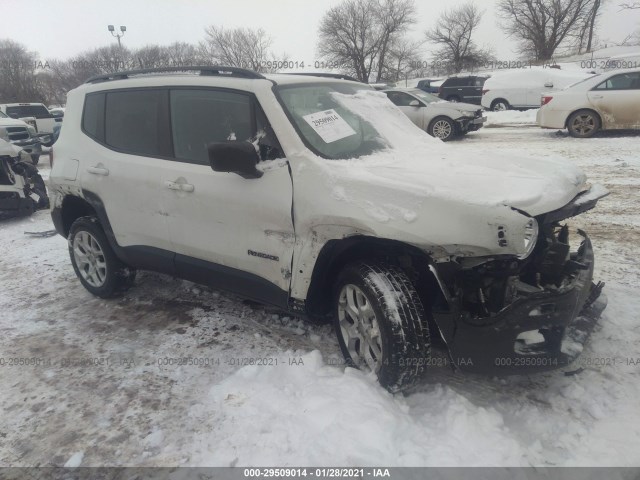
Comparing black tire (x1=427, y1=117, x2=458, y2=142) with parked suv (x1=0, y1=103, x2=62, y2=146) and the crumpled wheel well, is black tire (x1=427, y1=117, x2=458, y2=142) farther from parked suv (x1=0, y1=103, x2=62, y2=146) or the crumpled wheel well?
parked suv (x1=0, y1=103, x2=62, y2=146)

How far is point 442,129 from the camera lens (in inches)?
514

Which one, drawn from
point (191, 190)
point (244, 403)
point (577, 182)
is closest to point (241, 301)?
point (191, 190)

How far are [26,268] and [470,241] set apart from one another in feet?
16.5

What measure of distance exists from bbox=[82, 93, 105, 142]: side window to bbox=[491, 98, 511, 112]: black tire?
18.2 meters

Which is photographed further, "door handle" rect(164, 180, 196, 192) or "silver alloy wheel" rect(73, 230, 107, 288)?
"silver alloy wheel" rect(73, 230, 107, 288)

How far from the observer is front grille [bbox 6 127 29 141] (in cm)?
1363

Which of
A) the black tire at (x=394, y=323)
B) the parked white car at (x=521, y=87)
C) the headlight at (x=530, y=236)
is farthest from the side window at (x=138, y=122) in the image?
the parked white car at (x=521, y=87)

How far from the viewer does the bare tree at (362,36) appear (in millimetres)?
49312

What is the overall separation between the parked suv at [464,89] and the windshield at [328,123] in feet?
68.2

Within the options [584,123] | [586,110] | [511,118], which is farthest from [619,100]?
[511,118]

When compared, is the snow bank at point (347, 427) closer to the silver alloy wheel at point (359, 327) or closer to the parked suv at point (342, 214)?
the silver alloy wheel at point (359, 327)

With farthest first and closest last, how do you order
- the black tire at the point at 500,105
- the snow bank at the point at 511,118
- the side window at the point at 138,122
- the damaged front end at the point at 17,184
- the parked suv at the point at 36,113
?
1. the parked suv at the point at 36,113
2. the black tire at the point at 500,105
3. the snow bank at the point at 511,118
4. the damaged front end at the point at 17,184
5. the side window at the point at 138,122

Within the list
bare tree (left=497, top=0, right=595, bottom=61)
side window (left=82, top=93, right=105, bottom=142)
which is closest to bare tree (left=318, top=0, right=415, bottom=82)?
bare tree (left=497, top=0, right=595, bottom=61)

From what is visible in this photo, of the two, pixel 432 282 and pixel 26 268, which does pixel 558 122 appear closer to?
pixel 432 282
